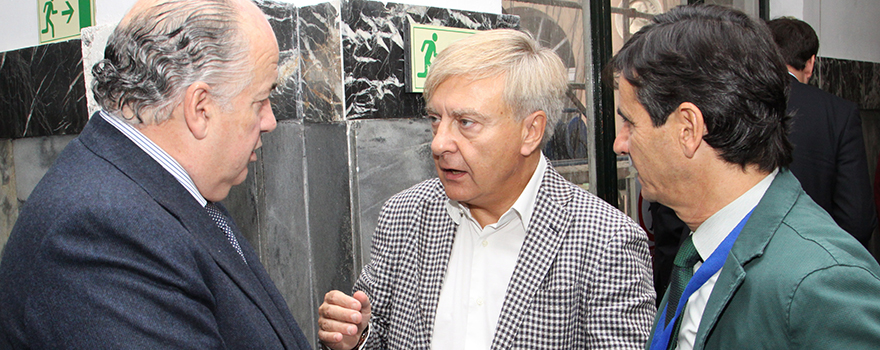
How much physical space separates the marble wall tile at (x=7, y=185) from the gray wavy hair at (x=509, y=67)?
2.53 m

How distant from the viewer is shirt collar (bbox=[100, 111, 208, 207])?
1216 millimetres

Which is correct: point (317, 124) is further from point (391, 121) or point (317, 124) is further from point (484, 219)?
point (484, 219)

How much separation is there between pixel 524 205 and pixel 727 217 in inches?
27.2

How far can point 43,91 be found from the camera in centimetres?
299

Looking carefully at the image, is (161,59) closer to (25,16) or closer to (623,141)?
(623,141)

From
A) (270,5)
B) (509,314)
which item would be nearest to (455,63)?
(509,314)

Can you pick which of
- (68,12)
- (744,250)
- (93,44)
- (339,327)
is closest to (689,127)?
(744,250)

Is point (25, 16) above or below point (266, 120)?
above

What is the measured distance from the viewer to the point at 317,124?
8.68ft

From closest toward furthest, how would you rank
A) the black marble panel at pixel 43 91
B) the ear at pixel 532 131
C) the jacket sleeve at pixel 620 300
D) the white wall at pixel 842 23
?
the jacket sleeve at pixel 620 300
the ear at pixel 532 131
the black marble panel at pixel 43 91
the white wall at pixel 842 23

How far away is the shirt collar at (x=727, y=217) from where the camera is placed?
125 cm

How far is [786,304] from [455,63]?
109 centimetres

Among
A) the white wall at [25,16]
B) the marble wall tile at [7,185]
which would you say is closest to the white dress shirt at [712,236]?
the white wall at [25,16]

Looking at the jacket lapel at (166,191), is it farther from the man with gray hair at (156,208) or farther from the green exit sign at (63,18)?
the green exit sign at (63,18)
